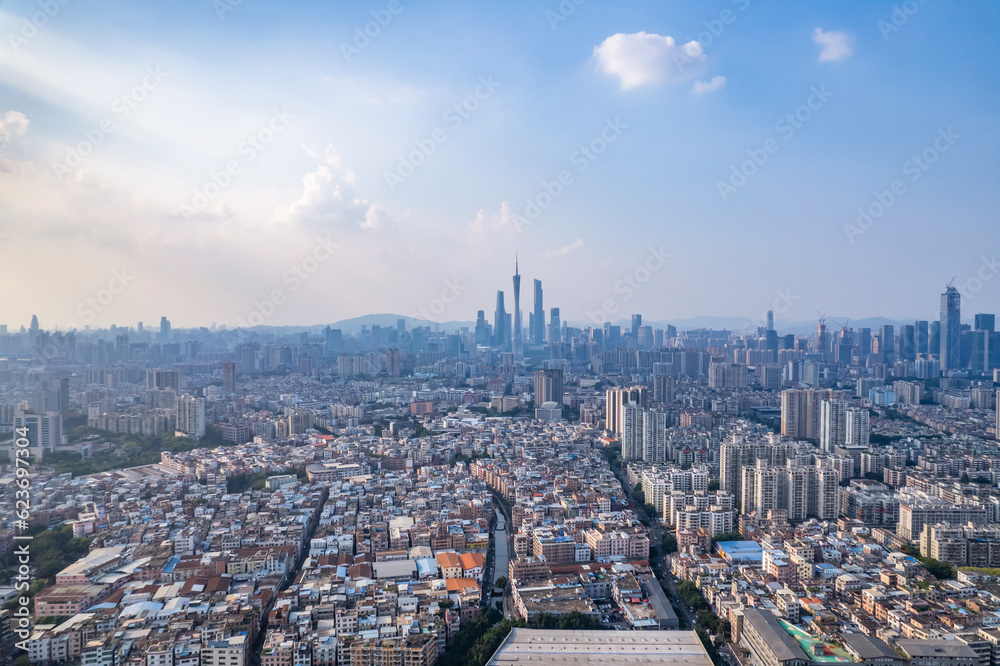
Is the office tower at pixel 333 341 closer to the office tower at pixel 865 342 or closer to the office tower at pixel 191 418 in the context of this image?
the office tower at pixel 191 418

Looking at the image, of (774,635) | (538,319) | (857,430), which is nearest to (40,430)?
(774,635)

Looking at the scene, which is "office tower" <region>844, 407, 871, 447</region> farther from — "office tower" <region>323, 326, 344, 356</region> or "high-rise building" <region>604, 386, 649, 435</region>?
"office tower" <region>323, 326, 344, 356</region>

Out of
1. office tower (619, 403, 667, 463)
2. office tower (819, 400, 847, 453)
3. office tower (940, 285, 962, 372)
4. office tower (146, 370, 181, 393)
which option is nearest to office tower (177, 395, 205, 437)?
office tower (146, 370, 181, 393)

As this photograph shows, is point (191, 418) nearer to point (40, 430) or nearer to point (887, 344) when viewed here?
point (40, 430)

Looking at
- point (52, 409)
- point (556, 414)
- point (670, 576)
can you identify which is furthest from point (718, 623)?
point (556, 414)

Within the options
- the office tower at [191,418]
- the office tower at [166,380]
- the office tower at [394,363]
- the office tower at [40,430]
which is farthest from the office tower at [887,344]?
the office tower at [40,430]
